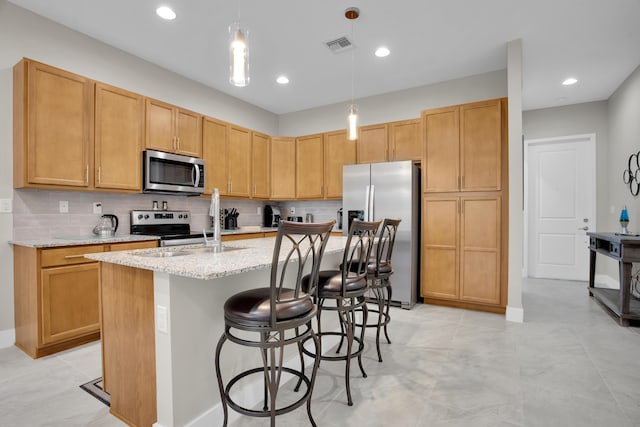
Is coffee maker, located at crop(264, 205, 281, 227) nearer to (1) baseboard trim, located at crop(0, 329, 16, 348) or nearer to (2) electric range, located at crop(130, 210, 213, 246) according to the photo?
(2) electric range, located at crop(130, 210, 213, 246)

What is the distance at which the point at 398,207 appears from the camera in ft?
12.7

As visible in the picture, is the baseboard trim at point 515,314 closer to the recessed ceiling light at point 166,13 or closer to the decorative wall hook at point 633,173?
the decorative wall hook at point 633,173

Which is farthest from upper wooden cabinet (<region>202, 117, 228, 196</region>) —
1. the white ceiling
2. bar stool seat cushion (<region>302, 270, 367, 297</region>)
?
bar stool seat cushion (<region>302, 270, 367, 297</region>)

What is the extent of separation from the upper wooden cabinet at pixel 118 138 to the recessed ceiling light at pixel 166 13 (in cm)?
86

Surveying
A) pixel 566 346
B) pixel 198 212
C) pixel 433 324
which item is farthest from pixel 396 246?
pixel 198 212

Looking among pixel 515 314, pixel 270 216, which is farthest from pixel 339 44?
pixel 515 314

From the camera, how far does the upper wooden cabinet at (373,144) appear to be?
14.6 ft

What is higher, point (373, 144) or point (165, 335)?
point (373, 144)

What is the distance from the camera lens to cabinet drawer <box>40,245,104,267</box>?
2.43 meters

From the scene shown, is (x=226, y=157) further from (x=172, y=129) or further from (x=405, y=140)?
(x=405, y=140)

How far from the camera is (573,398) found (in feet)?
6.31

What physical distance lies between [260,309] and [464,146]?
3.27 meters

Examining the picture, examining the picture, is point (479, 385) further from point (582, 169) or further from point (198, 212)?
point (582, 169)

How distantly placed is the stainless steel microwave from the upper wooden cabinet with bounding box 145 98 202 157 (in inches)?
5.0
